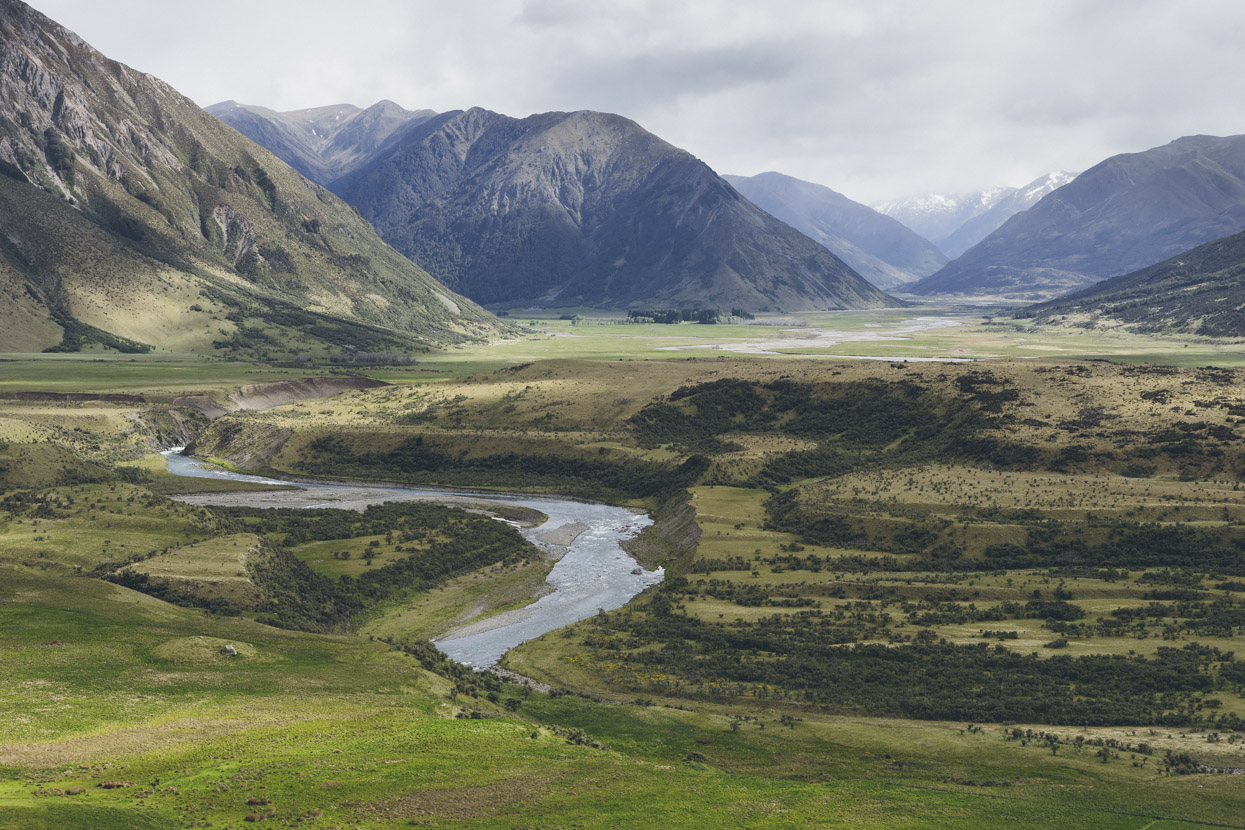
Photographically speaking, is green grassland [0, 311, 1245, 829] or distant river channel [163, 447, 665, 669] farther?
distant river channel [163, 447, 665, 669]

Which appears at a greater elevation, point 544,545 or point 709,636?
point 544,545

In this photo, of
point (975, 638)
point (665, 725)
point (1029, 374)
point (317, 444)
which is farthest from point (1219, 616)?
point (317, 444)

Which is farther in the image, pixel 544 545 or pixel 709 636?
pixel 544 545

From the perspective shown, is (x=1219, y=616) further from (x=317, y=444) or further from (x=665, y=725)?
(x=317, y=444)

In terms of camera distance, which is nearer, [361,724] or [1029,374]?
[361,724]
